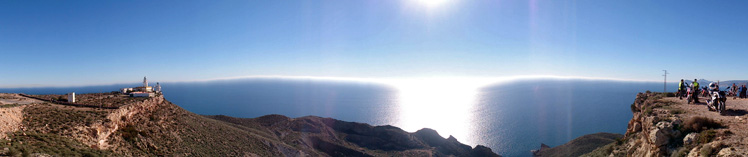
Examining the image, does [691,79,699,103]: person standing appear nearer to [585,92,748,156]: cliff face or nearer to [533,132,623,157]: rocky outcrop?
[585,92,748,156]: cliff face

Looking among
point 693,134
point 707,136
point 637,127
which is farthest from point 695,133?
point 637,127

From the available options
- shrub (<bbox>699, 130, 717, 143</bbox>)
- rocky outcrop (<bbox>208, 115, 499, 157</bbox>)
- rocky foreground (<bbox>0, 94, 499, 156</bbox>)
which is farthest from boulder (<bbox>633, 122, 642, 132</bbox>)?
rocky foreground (<bbox>0, 94, 499, 156</bbox>)

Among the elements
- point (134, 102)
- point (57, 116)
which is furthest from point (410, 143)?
A: point (57, 116)

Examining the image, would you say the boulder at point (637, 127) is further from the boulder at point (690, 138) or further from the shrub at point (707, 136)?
the shrub at point (707, 136)

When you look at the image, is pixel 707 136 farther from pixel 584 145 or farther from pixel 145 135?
pixel 584 145

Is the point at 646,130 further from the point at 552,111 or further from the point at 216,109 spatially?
the point at 216,109

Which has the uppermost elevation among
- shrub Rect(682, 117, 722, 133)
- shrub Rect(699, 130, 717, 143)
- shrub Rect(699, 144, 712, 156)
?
shrub Rect(682, 117, 722, 133)
